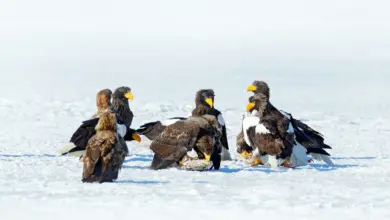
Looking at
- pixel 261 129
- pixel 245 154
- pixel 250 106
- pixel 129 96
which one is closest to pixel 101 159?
pixel 261 129

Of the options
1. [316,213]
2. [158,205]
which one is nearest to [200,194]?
[158,205]

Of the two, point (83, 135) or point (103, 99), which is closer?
point (83, 135)

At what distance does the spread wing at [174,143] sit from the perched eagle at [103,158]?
1560 mm

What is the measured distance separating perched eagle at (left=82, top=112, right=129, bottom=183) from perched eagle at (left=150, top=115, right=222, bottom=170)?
158cm

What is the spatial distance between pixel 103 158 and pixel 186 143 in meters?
1.99

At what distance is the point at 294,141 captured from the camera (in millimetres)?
13547

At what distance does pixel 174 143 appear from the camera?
12648 millimetres

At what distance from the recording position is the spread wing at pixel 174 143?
12531 millimetres

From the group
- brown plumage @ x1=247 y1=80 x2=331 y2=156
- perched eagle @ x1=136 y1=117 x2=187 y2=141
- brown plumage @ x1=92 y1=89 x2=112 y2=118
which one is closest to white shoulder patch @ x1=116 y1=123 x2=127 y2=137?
perched eagle @ x1=136 y1=117 x2=187 y2=141

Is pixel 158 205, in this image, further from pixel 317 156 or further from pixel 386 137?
pixel 386 137

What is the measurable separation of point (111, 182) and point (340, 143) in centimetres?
928

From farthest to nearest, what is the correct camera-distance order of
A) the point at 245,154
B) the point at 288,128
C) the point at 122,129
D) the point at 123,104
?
1. the point at 123,104
2. the point at 245,154
3. the point at 288,128
4. the point at 122,129

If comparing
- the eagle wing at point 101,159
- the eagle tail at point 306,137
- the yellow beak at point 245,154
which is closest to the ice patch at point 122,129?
the eagle wing at point 101,159

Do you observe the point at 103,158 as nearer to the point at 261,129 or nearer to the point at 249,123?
the point at 261,129
